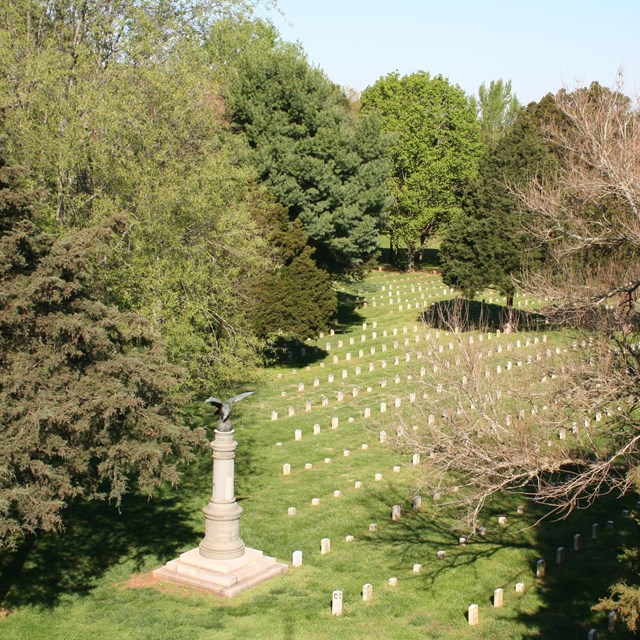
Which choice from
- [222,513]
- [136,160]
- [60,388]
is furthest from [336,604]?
[136,160]

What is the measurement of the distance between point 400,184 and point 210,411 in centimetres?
3860

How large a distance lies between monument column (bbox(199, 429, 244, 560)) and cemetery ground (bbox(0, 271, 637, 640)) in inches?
45.0

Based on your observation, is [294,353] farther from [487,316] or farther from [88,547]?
[88,547]

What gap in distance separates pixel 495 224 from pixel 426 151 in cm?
2259

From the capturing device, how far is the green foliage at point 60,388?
47.7 feet

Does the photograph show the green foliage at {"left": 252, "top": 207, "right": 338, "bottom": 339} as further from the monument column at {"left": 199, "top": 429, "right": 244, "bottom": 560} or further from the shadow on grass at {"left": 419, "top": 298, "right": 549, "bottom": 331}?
the monument column at {"left": 199, "top": 429, "right": 244, "bottom": 560}

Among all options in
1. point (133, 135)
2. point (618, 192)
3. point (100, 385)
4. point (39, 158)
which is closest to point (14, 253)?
point (100, 385)

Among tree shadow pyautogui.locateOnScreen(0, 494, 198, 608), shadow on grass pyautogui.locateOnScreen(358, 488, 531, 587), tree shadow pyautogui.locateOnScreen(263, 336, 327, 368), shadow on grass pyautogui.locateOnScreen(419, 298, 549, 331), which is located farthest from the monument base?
shadow on grass pyautogui.locateOnScreen(419, 298, 549, 331)

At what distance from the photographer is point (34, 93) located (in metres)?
22.9

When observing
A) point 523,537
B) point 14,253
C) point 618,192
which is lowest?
point 523,537

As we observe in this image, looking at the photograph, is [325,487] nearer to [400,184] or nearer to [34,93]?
[34,93]

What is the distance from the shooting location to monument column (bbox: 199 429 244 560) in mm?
18406

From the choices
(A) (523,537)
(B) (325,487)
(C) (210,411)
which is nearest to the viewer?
(A) (523,537)

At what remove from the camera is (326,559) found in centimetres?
1966
